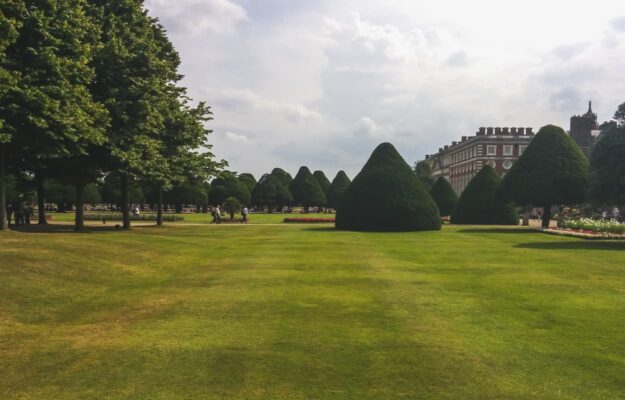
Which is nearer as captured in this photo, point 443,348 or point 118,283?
point 443,348

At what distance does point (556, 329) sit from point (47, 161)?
921 inches

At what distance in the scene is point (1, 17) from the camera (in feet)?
55.9

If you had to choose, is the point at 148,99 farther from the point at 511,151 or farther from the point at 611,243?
the point at 511,151

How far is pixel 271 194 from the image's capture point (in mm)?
97812

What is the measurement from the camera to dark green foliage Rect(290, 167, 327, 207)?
97.9 meters

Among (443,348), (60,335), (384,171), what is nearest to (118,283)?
(60,335)

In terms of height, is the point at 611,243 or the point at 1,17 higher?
the point at 1,17

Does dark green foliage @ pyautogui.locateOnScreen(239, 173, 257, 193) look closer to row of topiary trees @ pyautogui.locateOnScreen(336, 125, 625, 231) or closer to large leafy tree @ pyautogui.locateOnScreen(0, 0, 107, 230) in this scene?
row of topiary trees @ pyautogui.locateOnScreen(336, 125, 625, 231)

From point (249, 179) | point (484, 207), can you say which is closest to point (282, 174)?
point (249, 179)

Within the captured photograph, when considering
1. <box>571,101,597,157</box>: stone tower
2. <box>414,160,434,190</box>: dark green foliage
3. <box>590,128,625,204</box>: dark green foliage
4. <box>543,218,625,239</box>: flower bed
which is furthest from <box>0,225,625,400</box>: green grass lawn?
<box>414,160,434,190</box>: dark green foliage

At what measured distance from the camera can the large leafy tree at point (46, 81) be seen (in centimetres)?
1917

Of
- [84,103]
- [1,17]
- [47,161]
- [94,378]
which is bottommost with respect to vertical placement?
[94,378]

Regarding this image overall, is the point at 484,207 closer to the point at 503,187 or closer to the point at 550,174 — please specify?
the point at 503,187

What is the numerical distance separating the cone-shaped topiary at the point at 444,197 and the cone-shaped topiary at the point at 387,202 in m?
20.8
